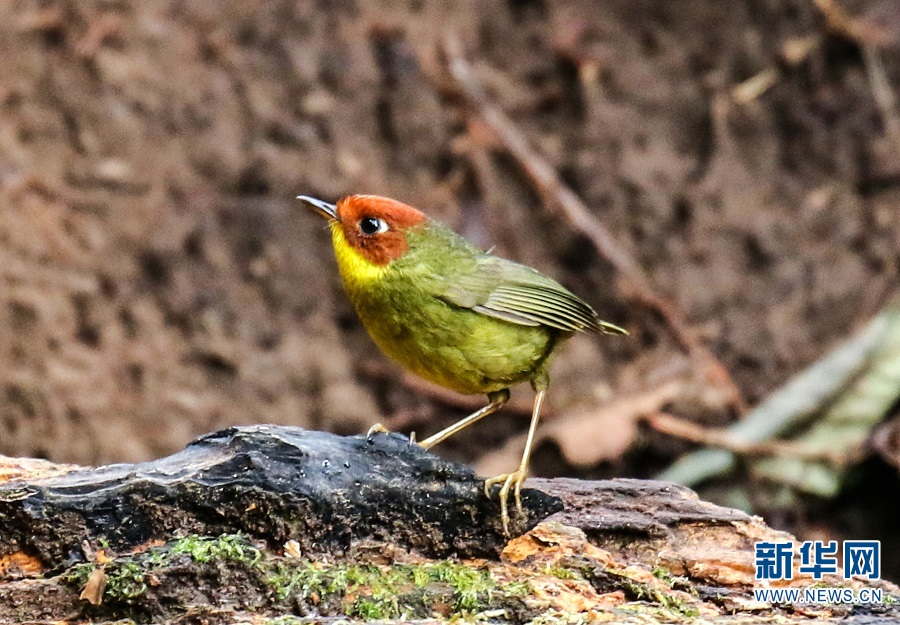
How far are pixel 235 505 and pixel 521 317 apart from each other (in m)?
1.30

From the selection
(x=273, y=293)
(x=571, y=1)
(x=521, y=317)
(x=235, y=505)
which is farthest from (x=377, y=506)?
(x=571, y=1)

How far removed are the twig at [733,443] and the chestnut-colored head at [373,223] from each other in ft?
8.17

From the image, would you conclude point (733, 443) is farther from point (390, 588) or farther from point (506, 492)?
point (390, 588)

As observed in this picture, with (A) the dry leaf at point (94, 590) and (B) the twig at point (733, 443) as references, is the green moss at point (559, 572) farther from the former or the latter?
(B) the twig at point (733, 443)

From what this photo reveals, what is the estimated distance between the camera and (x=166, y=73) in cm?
631

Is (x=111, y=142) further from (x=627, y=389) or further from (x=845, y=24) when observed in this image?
(x=845, y=24)

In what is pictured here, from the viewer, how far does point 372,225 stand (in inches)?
159

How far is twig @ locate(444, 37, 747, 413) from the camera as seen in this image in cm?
627

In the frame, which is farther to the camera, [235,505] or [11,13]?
[11,13]

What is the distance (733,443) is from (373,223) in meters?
2.72

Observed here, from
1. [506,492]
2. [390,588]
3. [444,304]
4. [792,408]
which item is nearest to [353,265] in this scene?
[444,304]

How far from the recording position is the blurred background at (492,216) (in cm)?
584

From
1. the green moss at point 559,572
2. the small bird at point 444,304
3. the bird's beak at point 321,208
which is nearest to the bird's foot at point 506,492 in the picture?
the green moss at point 559,572

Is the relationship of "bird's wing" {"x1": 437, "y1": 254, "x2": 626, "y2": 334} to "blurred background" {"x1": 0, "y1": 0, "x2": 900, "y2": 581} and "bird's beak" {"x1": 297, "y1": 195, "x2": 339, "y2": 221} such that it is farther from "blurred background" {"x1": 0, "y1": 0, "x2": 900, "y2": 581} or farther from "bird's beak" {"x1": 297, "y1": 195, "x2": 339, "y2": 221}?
"blurred background" {"x1": 0, "y1": 0, "x2": 900, "y2": 581}
